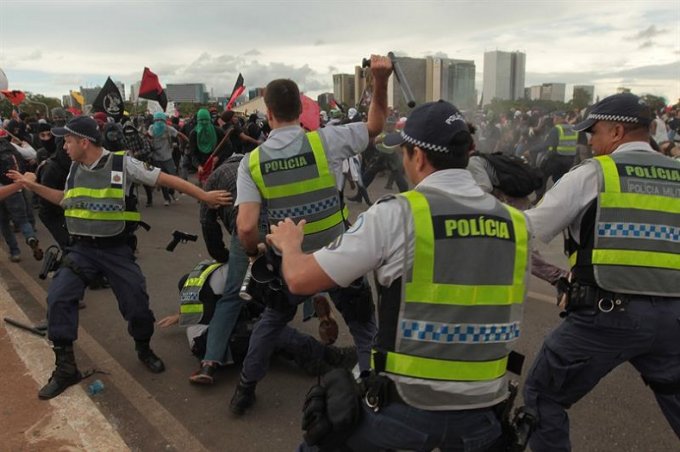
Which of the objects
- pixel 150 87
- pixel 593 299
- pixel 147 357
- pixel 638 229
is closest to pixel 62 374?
pixel 147 357

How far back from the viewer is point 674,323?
2.35 metres

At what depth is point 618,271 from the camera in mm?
2367

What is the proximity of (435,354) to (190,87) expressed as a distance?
195 ft

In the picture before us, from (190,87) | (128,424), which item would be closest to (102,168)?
(128,424)

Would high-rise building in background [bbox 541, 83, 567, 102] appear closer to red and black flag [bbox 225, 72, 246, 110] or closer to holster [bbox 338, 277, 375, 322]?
red and black flag [bbox 225, 72, 246, 110]

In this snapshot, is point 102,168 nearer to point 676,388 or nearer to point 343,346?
point 343,346

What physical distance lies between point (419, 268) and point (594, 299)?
113cm

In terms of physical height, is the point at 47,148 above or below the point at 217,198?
below

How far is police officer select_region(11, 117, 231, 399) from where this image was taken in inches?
147

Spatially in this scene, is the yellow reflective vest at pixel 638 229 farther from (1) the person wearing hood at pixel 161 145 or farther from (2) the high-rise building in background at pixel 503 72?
(2) the high-rise building in background at pixel 503 72

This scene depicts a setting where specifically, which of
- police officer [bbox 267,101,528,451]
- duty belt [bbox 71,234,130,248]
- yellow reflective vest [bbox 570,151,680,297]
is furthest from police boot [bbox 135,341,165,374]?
yellow reflective vest [bbox 570,151,680,297]

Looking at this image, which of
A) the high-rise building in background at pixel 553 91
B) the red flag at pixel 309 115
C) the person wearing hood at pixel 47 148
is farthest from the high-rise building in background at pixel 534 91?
the red flag at pixel 309 115

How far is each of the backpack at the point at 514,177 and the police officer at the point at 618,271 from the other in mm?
910

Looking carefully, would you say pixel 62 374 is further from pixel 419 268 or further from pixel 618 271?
pixel 618 271
